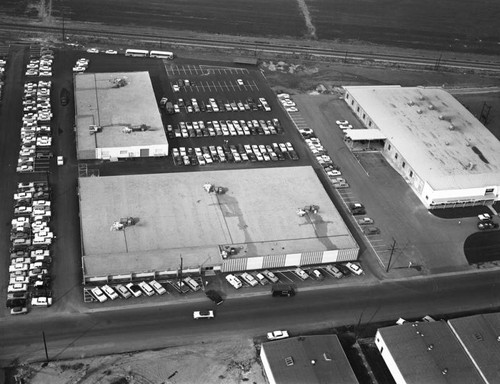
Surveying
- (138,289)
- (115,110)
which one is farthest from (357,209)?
(115,110)

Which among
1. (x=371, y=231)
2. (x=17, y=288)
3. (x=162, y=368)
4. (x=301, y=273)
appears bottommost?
(x=162, y=368)

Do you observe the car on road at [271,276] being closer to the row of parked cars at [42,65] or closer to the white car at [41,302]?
the white car at [41,302]

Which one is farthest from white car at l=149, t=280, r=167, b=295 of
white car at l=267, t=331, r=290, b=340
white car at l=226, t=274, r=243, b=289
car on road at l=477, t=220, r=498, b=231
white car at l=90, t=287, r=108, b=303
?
car on road at l=477, t=220, r=498, b=231

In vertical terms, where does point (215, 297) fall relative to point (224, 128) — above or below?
below

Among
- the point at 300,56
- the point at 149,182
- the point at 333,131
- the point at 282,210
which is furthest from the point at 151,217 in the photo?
the point at 300,56

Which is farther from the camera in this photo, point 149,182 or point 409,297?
point 149,182

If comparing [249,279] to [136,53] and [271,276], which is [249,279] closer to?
[271,276]

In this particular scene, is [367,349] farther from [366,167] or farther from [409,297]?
[366,167]
